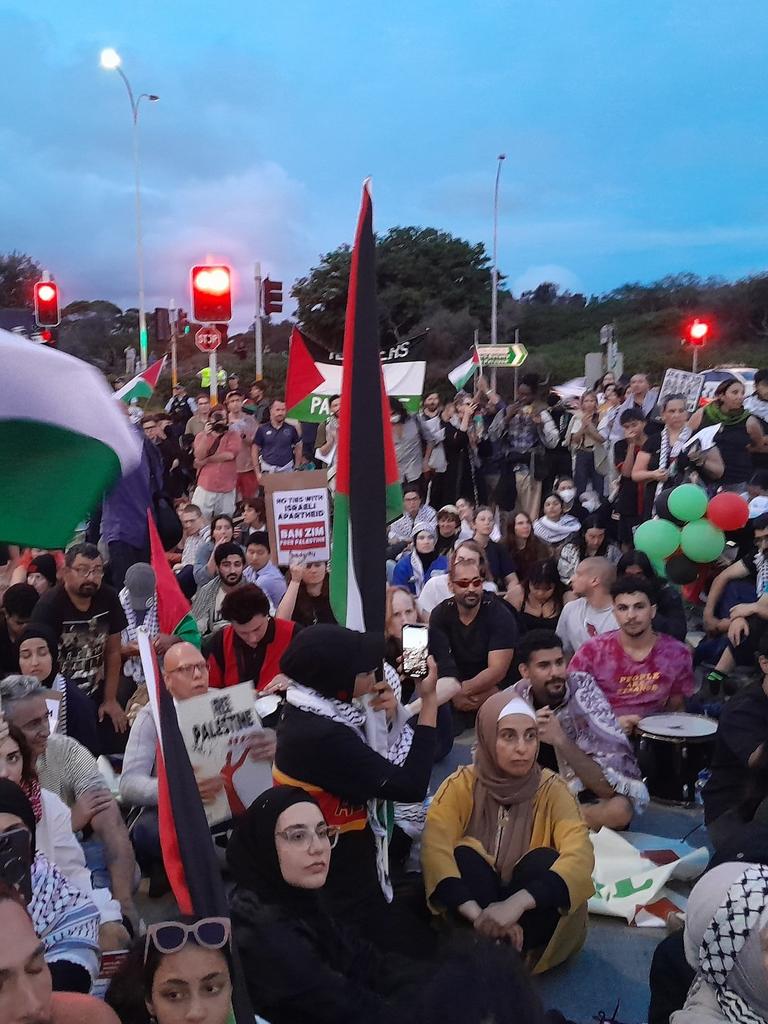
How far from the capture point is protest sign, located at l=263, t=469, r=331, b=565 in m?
6.69

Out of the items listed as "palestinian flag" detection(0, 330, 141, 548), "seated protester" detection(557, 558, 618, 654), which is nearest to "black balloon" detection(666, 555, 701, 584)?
"seated protester" detection(557, 558, 618, 654)

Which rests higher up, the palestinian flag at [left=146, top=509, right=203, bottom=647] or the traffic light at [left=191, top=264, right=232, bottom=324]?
the traffic light at [left=191, top=264, right=232, bottom=324]

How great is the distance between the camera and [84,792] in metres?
3.99

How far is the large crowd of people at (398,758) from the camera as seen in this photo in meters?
2.43

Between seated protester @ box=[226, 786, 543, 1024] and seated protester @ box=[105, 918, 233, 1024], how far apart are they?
1.43 feet

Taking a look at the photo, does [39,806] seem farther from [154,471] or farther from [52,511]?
[154,471]

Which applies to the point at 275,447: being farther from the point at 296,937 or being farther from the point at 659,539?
the point at 296,937

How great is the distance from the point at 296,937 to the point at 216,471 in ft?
25.8

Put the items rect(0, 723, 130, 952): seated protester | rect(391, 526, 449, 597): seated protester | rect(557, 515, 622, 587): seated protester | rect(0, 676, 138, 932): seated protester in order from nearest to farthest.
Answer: rect(0, 723, 130, 952): seated protester, rect(0, 676, 138, 932): seated protester, rect(557, 515, 622, 587): seated protester, rect(391, 526, 449, 597): seated protester

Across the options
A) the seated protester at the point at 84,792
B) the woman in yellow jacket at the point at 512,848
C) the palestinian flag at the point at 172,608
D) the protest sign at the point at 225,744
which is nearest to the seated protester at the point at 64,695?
the palestinian flag at the point at 172,608

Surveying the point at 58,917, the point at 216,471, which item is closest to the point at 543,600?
the point at 216,471

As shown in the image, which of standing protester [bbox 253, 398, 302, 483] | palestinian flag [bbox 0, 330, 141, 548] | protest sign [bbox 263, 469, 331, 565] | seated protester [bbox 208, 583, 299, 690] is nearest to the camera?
palestinian flag [bbox 0, 330, 141, 548]

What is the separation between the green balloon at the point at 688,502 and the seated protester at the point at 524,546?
3.94 ft

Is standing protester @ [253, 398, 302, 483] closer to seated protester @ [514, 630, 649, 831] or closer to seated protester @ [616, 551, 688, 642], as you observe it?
seated protester @ [616, 551, 688, 642]
